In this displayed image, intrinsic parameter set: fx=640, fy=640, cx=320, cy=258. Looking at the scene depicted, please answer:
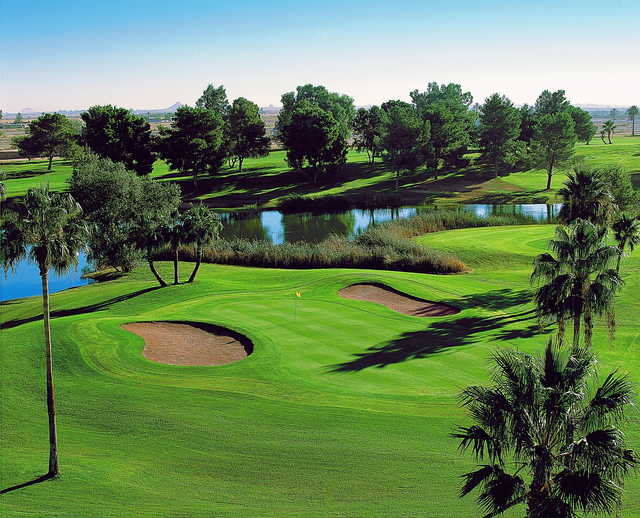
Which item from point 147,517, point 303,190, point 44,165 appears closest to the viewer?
point 147,517

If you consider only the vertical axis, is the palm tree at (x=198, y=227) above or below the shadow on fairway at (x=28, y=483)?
above

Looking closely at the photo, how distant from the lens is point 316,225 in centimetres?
8431

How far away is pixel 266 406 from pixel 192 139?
288ft

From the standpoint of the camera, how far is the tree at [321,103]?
148125 millimetres

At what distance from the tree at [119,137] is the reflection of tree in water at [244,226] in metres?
22.4

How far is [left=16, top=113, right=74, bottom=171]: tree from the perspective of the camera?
11988cm

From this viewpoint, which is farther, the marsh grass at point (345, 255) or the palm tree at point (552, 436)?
the marsh grass at point (345, 255)

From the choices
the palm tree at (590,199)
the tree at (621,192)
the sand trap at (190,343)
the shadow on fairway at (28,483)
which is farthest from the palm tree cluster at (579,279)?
the tree at (621,192)

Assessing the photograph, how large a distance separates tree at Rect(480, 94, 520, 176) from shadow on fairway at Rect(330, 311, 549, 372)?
80903mm

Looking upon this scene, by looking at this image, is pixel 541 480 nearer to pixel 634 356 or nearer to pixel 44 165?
pixel 634 356

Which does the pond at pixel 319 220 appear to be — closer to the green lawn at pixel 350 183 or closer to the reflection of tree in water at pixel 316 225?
the reflection of tree in water at pixel 316 225

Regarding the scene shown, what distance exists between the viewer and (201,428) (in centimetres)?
2317

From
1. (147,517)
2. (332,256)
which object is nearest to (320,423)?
(147,517)

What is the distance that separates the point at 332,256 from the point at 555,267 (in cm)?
2789
